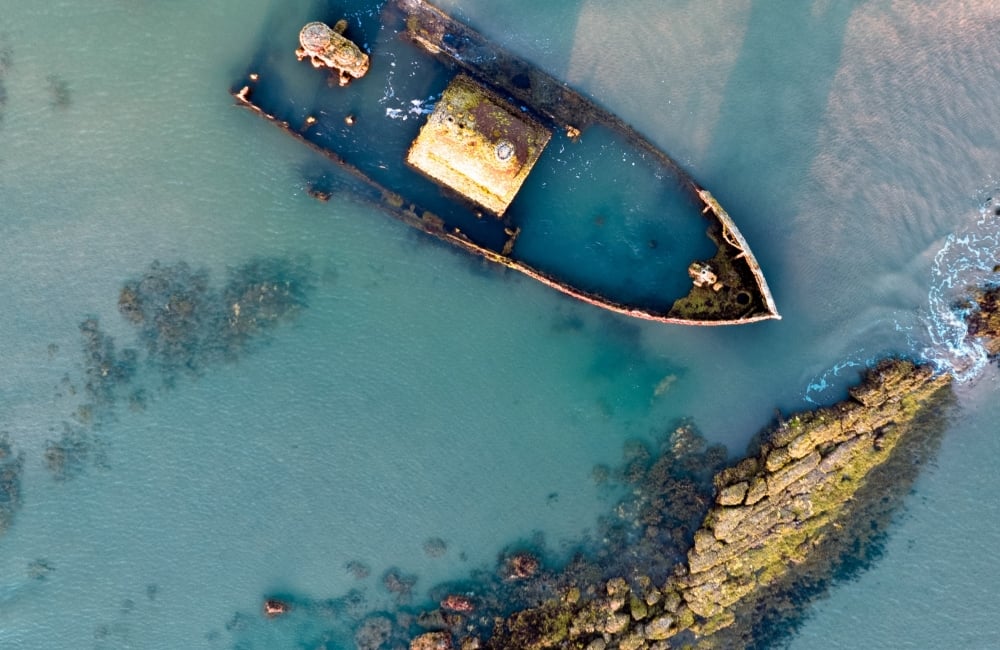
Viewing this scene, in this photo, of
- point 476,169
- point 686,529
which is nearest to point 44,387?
point 476,169

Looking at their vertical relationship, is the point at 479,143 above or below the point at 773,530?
above

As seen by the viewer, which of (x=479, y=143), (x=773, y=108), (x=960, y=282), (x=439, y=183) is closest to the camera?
(x=479, y=143)

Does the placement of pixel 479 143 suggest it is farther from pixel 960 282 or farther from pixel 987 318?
pixel 987 318

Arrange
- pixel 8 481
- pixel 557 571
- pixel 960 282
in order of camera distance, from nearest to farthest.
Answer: pixel 8 481 → pixel 960 282 → pixel 557 571

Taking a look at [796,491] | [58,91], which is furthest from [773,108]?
[58,91]

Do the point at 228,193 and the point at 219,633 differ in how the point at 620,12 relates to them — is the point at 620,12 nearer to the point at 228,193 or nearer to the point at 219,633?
the point at 228,193

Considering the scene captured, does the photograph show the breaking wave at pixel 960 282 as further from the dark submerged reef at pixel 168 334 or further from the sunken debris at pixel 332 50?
the dark submerged reef at pixel 168 334

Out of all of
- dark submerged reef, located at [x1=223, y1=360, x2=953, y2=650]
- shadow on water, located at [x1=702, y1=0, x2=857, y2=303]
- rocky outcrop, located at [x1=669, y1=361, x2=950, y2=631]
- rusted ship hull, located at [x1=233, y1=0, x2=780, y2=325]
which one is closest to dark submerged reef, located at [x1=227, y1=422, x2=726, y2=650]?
dark submerged reef, located at [x1=223, y1=360, x2=953, y2=650]

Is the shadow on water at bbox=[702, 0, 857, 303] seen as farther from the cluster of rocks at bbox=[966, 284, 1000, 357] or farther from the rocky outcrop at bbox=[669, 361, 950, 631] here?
the cluster of rocks at bbox=[966, 284, 1000, 357]

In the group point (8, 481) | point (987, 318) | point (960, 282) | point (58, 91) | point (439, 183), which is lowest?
point (8, 481)
